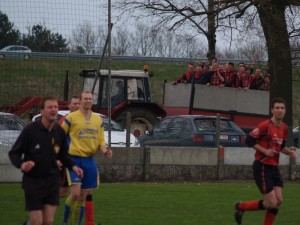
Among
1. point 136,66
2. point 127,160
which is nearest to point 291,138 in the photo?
point 127,160

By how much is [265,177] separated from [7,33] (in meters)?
10.4

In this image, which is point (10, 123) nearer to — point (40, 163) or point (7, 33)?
point (7, 33)

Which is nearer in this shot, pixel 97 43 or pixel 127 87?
pixel 97 43

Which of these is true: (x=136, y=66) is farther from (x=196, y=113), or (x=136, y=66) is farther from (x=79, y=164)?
(x=79, y=164)

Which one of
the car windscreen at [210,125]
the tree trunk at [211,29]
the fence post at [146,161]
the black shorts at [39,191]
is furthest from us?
the tree trunk at [211,29]

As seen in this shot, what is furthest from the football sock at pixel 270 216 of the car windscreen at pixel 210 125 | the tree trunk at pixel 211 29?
the tree trunk at pixel 211 29

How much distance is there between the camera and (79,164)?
1210 centimetres

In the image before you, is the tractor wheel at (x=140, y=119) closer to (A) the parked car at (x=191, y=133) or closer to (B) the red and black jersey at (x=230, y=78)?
(B) the red and black jersey at (x=230, y=78)

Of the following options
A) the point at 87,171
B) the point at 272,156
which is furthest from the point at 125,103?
the point at 272,156

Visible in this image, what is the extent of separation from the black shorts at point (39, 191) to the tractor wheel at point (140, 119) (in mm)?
16433

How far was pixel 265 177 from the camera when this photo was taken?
40.5 feet

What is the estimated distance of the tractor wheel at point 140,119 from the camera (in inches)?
1047

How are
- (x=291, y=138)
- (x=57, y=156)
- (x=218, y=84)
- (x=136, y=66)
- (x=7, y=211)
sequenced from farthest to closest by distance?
1. (x=136, y=66)
2. (x=218, y=84)
3. (x=291, y=138)
4. (x=7, y=211)
5. (x=57, y=156)

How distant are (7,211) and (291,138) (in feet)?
37.4
